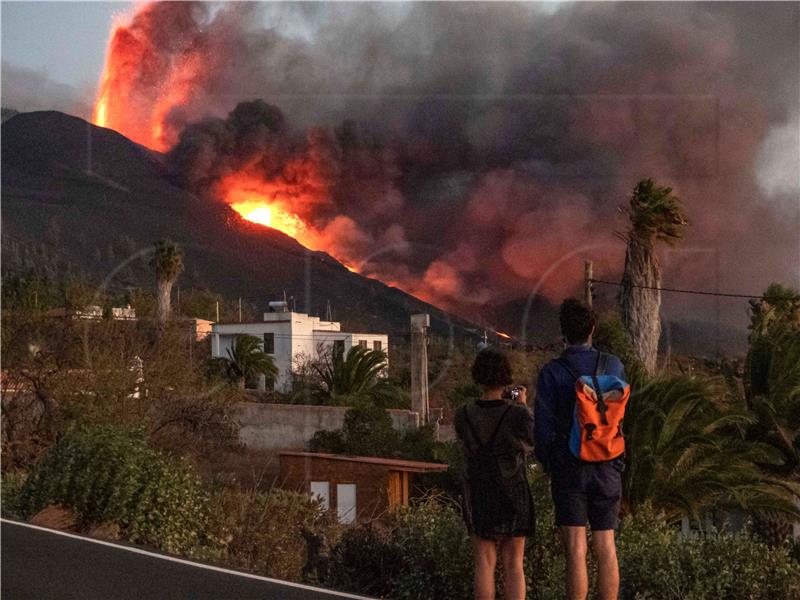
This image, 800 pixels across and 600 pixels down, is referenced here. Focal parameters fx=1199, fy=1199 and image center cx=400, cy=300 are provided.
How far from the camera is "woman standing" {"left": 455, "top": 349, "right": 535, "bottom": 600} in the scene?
6.97m

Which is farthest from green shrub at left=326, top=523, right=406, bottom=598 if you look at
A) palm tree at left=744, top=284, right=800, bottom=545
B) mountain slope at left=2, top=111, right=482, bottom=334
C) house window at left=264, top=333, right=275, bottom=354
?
mountain slope at left=2, top=111, right=482, bottom=334

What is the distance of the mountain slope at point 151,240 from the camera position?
11425 cm

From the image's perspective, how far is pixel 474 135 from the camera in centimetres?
12050

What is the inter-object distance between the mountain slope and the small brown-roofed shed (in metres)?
56.3

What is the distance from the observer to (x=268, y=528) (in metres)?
16.7

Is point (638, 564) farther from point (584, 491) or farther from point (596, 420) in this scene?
point (596, 420)

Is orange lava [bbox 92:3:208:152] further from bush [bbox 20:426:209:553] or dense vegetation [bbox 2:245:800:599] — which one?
bush [bbox 20:426:209:553]

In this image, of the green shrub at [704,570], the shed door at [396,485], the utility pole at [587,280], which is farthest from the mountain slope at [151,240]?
the green shrub at [704,570]

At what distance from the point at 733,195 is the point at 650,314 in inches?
1838

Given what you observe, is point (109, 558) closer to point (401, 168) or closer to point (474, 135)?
point (474, 135)

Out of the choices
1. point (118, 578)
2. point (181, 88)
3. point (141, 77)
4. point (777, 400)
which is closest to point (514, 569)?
point (118, 578)

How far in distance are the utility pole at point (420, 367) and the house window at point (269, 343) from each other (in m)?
26.9

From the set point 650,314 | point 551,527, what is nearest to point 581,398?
point 551,527

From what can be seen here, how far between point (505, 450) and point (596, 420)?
576mm
